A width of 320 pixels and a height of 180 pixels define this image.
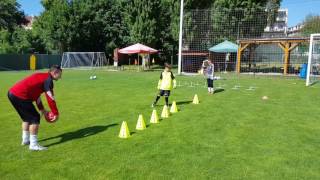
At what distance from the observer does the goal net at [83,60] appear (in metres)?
41.9

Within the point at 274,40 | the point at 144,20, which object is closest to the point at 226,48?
the point at 274,40

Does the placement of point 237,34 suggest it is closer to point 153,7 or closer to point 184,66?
point 184,66

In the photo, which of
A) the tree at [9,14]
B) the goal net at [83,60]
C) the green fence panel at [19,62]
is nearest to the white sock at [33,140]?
the green fence panel at [19,62]

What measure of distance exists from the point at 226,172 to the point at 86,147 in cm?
275

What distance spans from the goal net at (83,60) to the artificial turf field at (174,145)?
30616mm

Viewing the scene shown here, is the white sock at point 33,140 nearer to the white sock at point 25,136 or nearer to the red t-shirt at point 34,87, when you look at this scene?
the white sock at point 25,136

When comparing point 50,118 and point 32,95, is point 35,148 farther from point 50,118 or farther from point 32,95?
point 32,95

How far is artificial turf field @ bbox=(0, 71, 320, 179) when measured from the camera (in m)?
→ 5.57

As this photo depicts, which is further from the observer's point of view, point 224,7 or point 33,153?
point 224,7

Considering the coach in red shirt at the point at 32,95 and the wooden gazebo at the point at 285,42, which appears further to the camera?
the wooden gazebo at the point at 285,42

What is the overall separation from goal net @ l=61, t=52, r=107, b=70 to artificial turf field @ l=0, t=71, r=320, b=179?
30.6 meters

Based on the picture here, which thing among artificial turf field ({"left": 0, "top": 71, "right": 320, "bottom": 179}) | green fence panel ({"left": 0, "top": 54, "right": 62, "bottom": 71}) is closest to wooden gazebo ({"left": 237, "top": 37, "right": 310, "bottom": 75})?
artificial turf field ({"left": 0, "top": 71, "right": 320, "bottom": 179})

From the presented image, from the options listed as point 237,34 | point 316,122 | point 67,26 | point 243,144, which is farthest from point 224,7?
point 243,144

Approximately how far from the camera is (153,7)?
39219mm
